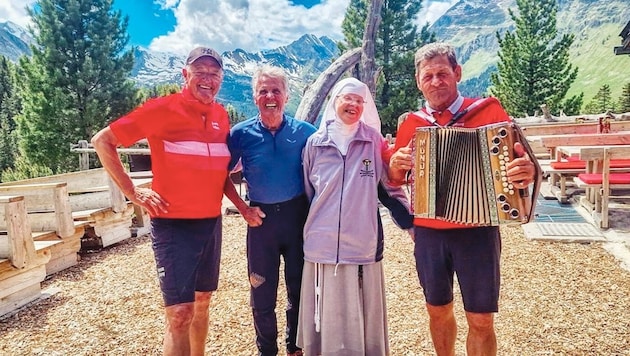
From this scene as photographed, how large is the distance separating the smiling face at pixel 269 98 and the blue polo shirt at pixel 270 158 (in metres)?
0.08

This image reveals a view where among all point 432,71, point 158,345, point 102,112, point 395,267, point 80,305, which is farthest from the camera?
point 102,112

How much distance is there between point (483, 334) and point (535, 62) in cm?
3056

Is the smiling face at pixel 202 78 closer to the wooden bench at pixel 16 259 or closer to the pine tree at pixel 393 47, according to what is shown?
the wooden bench at pixel 16 259

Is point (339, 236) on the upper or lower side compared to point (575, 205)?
upper

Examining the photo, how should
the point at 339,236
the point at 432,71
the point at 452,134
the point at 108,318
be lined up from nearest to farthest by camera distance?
the point at 452,134 → the point at 432,71 → the point at 339,236 → the point at 108,318

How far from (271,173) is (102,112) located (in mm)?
24864

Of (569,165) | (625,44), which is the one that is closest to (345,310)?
(569,165)

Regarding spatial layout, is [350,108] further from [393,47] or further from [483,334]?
[393,47]

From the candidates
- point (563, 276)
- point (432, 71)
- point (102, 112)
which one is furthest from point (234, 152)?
point (102, 112)

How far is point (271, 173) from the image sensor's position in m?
2.68

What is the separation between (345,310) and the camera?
2.50m

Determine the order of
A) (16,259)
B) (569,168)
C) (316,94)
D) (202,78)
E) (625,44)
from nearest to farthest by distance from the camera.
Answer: (202,78) → (16,259) → (569,168) → (316,94) → (625,44)

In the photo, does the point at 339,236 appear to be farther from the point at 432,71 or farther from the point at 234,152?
the point at 432,71

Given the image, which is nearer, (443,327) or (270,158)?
(443,327)
